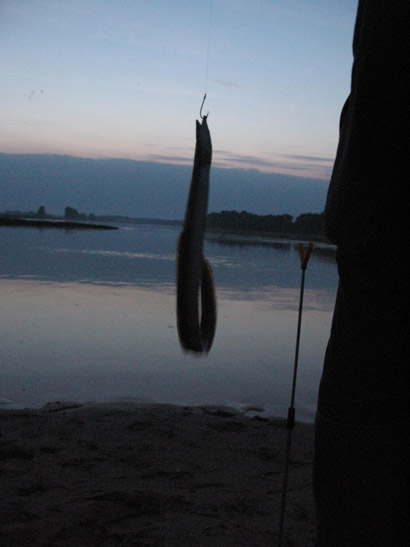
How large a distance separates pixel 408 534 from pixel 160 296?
14.5 m

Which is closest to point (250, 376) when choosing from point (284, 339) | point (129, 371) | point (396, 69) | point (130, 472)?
point (129, 371)

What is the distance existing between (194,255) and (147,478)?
3.75 metres

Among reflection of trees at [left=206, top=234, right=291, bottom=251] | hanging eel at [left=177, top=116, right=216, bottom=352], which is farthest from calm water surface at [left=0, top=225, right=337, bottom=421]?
reflection of trees at [left=206, top=234, right=291, bottom=251]

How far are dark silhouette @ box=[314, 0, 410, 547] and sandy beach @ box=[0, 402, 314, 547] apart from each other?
198 centimetres

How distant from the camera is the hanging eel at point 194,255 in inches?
59.3

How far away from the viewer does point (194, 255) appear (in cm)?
154

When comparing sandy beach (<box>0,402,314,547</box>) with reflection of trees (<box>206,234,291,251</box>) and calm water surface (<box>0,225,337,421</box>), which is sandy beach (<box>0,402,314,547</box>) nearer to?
calm water surface (<box>0,225,337,421</box>)

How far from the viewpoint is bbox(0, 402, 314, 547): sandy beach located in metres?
3.95

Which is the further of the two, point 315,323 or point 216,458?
point 315,323

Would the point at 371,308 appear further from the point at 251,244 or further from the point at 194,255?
the point at 251,244

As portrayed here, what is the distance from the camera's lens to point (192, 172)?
4.97 feet

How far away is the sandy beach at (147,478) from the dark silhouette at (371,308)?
1.98 metres

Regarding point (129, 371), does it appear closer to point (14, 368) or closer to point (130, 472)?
point (14, 368)

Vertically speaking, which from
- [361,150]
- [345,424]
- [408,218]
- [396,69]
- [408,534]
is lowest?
[408,534]
